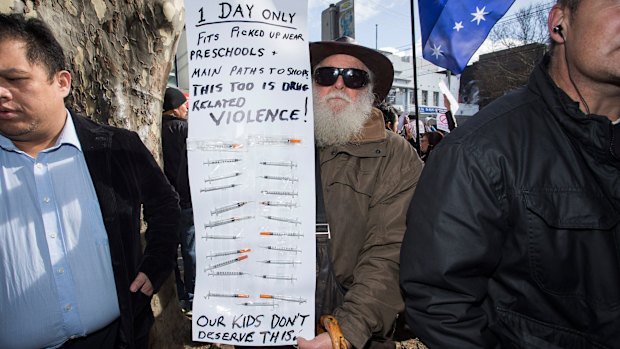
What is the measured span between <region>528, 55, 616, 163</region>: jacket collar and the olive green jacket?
642 mm

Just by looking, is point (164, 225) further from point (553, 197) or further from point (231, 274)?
point (553, 197)

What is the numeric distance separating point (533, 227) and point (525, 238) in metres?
0.05

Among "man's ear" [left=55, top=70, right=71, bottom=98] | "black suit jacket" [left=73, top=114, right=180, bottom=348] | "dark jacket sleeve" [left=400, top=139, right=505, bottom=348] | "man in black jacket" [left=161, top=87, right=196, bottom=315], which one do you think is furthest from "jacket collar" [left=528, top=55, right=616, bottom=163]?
"man in black jacket" [left=161, top=87, right=196, bottom=315]

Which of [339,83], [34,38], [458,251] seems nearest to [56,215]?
[34,38]

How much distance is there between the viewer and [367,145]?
6.31ft

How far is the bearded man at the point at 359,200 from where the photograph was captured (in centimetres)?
171

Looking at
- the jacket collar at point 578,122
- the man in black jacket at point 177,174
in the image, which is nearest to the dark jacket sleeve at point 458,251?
the jacket collar at point 578,122

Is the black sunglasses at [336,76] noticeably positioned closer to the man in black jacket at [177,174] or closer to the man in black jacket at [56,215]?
the man in black jacket at [56,215]

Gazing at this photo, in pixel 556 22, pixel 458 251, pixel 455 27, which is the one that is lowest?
pixel 458 251

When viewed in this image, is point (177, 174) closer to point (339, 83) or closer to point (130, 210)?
point (130, 210)

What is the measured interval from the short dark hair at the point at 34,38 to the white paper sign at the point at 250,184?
2.03ft

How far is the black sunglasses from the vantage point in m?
2.11

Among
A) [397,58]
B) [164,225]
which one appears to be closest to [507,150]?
[164,225]

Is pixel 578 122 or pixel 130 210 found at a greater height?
pixel 578 122
